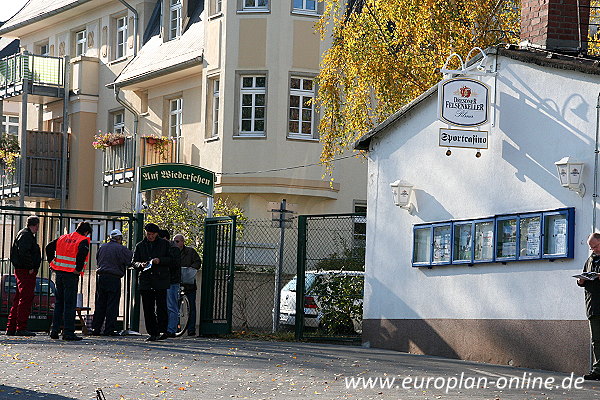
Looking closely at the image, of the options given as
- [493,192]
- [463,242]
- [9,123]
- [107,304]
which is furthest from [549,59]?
[9,123]

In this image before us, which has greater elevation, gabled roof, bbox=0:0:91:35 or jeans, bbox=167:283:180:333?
→ gabled roof, bbox=0:0:91:35

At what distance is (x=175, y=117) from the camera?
36.2m

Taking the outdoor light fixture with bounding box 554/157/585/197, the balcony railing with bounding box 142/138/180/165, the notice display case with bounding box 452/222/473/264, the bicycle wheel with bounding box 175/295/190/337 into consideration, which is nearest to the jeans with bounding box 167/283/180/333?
the bicycle wheel with bounding box 175/295/190/337

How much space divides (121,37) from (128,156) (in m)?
5.25

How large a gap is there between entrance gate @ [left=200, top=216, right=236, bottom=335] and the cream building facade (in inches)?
290

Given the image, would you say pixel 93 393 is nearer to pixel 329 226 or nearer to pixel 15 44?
pixel 329 226

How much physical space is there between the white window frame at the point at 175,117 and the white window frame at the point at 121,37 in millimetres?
3554

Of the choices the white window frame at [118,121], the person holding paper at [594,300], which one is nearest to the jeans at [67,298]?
the person holding paper at [594,300]

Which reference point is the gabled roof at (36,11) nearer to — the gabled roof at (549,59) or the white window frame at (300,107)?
the white window frame at (300,107)

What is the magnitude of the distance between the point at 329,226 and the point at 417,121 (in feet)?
34.4

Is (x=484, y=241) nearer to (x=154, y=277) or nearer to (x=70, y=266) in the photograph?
(x=154, y=277)

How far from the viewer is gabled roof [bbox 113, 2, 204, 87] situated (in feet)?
112

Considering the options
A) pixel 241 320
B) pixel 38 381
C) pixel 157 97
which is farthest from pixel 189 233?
pixel 38 381

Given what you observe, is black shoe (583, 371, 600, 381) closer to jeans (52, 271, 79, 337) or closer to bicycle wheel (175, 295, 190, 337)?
jeans (52, 271, 79, 337)
